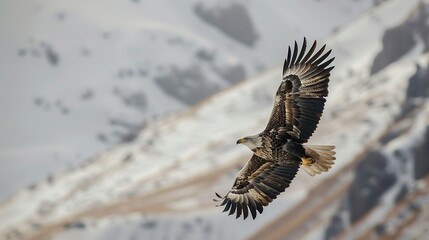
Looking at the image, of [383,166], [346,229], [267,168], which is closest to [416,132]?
[383,166]

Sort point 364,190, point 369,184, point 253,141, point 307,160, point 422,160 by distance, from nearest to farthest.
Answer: point 307,160 → point 253,141 → point 422,160 → point 364,190 → point 369,184

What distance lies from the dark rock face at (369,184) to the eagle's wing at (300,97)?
137902mm

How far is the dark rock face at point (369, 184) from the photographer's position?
610ft

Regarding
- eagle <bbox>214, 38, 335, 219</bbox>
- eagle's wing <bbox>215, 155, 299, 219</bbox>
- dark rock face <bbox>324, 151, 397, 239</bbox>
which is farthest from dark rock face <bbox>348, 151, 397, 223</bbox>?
eagle <bbox>214, 38, 335, 219</bbox>

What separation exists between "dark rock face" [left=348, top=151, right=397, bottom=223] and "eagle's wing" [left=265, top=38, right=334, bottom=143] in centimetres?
13790

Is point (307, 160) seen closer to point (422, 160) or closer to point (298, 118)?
point (298, 118)

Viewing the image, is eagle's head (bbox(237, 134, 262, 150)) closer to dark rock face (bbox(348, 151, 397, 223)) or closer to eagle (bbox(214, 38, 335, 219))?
eagle (bbox(214, 38, 335, 219))

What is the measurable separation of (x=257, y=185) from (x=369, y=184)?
460ft

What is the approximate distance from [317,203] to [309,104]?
153400 mm

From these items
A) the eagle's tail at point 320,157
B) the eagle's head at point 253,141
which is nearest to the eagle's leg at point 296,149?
the eagle's tail at point 320,157

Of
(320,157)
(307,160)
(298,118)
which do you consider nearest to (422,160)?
(320,157)

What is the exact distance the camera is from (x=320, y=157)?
156 ft

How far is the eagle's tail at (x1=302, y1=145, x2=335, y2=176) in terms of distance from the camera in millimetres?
47375

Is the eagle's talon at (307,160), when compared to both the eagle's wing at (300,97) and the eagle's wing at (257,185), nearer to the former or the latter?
the eagle's wing at (300,97)
